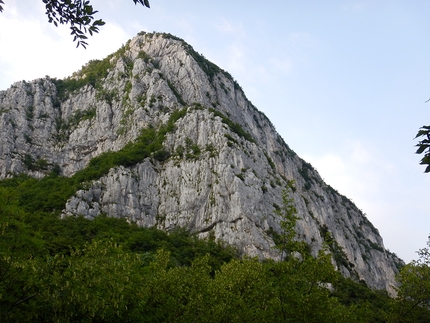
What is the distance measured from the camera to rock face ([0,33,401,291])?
60812 mm

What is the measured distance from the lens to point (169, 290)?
2044 cm

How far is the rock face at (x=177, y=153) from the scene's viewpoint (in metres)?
60.8

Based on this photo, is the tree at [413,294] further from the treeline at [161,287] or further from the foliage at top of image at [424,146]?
the foliage at top of image at [424,146]

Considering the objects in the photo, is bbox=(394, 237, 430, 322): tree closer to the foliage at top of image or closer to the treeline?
the treeline

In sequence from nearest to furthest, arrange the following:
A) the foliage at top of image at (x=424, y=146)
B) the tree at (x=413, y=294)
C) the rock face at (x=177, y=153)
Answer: the foliage at top of image at (x=424, y=146), the tree at (x=413, y=294), the rock face at (x=177, y=153)

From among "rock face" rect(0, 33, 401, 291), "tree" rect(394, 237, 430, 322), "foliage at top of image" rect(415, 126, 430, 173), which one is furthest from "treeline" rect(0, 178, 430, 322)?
"rock face" rect(0, 33, 401, 291)

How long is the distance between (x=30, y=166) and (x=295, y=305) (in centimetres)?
7130

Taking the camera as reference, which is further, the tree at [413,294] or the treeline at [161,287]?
the tree at [413,294]

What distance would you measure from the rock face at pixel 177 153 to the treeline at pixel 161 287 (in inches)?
1332

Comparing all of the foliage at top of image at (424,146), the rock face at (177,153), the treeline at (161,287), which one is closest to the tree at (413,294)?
the treeline at (161,287)

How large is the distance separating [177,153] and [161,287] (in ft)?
165

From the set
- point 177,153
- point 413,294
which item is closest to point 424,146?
point 413,294

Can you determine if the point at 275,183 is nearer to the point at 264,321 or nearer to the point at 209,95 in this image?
the point at 209,95

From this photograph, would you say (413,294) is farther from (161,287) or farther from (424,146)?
(424,146)
